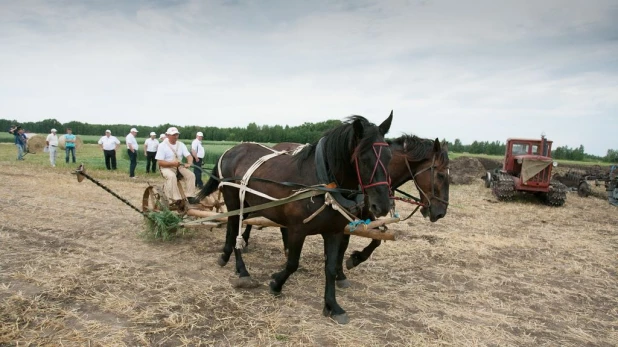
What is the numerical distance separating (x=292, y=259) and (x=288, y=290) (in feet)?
2.61

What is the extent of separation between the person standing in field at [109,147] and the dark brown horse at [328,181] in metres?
14.0

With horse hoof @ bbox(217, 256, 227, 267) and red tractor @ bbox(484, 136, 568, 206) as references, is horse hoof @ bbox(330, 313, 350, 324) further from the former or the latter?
red tractor @ bbox(484, 136, 568, 206)

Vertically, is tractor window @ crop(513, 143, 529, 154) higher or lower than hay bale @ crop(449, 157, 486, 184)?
higher

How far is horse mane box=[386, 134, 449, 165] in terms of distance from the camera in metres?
5.70

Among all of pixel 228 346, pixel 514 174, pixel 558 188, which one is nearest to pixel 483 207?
pixel 558 188

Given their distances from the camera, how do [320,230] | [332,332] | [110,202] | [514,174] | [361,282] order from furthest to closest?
1. [514,174]
2. [110,202]
3. [361,282]
4. [320,230]
5. [332,332]

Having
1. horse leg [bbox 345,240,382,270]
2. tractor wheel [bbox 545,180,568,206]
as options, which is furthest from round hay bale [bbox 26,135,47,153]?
tractor wheel [bbox 545,180,568,206]

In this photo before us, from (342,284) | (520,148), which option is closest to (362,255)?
(342,284)

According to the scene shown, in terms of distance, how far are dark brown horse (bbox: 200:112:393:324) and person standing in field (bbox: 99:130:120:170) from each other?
1402 centimetres

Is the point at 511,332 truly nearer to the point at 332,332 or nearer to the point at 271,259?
the point at 332,332

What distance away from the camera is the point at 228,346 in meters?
3.48

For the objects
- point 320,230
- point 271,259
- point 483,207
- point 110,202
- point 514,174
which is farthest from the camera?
point 514,174

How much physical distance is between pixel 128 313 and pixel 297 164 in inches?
95.5

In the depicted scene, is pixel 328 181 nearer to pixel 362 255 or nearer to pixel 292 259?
pixel 292 259
